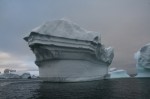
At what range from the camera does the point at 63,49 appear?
31.7 metres

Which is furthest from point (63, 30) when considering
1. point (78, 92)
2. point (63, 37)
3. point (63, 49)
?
point (78, 92)

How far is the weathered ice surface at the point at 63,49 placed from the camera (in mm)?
30906

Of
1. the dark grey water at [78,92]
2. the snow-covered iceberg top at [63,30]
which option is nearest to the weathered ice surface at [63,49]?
the snow-covered iceberg top at [63,30]

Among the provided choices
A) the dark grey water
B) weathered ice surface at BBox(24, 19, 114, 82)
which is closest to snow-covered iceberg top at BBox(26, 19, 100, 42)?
weathered ice surface at BBox(24, 19, 114, 82)

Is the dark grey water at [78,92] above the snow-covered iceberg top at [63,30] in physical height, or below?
below

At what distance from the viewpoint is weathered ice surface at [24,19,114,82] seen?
30906mm

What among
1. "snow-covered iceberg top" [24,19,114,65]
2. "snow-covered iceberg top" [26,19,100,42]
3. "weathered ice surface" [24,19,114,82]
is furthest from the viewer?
"snow-covered iceberg top" [26,19,100,42]

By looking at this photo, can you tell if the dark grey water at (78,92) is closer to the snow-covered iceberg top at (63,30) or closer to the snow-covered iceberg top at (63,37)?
the snow-covered iceberg top at (63,37)

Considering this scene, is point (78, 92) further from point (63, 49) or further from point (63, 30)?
point (63, 30)

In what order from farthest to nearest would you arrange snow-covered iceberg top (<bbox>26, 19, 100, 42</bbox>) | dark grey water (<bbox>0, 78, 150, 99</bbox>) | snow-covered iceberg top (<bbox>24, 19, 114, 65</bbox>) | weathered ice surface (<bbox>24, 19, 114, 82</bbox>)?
snow-covered iceberg top (<bbox>26, 19, 100, 42</bbox>) → weathered ice surface (<bbox>24, 19, 114, 82</bbox>) → snow-covered iceberg top (<bbox>24, 19, 114, 65</bbox>) → dark grey water (<bbox>0, 78, 150, 99</bbox>)

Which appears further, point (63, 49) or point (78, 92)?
point (63, 49)

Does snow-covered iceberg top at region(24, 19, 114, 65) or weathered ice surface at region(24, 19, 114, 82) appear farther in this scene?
weathered ice surface at region(24, 19, 114, 82)

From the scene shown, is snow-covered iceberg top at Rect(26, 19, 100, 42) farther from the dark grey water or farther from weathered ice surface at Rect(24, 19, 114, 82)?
the dark grey water

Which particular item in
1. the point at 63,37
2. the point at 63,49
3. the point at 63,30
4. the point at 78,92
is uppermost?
the point at 63,30
